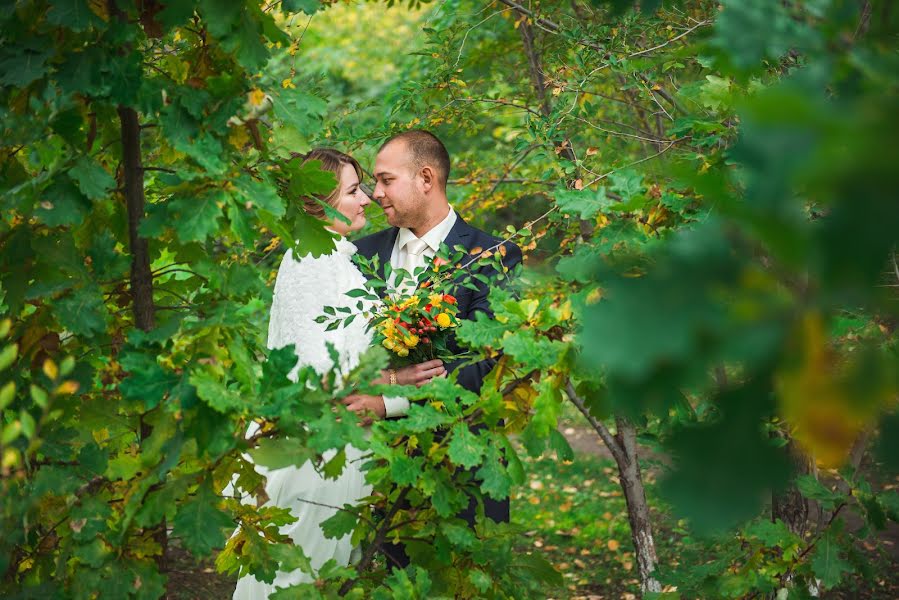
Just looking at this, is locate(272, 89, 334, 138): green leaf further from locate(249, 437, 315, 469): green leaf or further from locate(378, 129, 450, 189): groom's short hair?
locate(378, 129, 450, 189): groom's short hair

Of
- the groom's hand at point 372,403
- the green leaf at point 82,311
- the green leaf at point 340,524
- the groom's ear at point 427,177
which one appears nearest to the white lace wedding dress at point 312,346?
the groom's hand at point 372,403

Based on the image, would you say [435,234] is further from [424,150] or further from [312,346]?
[312,346]

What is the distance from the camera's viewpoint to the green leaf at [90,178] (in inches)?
79.7

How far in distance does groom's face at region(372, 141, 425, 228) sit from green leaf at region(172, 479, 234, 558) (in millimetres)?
2408

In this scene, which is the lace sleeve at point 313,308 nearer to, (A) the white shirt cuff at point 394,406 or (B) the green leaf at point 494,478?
(A) the white shirt cuff at point 394,406

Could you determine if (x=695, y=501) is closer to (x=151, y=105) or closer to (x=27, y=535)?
(x=151, y=105)

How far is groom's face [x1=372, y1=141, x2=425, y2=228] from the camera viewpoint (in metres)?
4.22

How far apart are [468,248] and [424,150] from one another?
0.65 meters

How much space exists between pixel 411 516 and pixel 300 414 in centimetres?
74

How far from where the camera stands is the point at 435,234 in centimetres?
420

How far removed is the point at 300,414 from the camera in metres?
1.88

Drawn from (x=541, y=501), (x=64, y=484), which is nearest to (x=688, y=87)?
(x=64, y=484)

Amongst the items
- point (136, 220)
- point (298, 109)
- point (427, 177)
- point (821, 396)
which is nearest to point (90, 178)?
point (136, 220)

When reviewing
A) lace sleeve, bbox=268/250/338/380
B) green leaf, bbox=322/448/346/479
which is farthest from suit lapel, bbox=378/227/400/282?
green leaf, bbox=322/448/346/479
